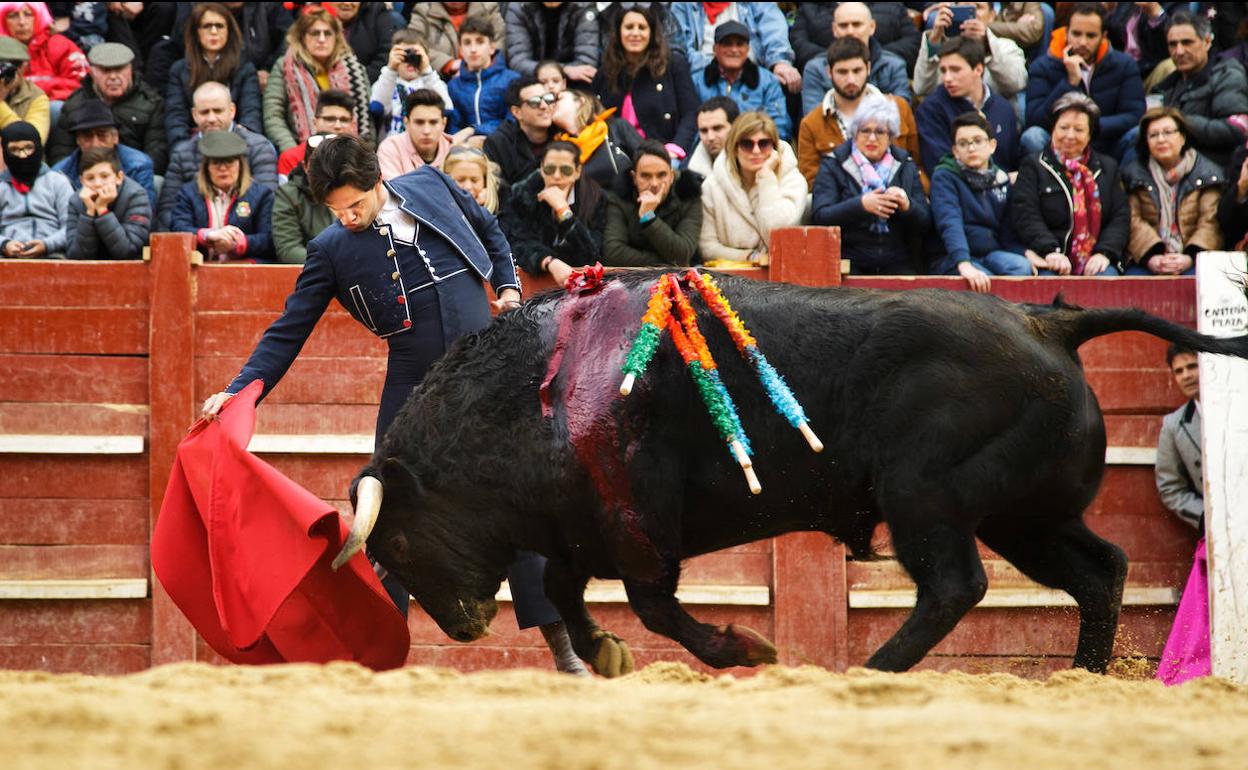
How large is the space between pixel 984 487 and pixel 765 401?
719mm

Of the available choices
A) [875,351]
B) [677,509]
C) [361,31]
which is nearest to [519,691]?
[677,509]

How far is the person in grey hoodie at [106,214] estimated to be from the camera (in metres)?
7.29

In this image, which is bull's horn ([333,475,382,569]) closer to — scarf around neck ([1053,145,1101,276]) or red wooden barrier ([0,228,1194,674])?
red wooden barrier ([0,228,1194,674])

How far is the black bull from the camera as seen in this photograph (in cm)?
Result: 464

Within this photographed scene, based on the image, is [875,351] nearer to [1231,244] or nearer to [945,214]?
[945,214]

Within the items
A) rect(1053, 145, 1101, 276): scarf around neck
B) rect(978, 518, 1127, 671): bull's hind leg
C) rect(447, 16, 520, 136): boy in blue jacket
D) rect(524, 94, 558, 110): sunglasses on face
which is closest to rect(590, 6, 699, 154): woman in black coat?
rect(447, 16, 520, 136): boy in blue jacket

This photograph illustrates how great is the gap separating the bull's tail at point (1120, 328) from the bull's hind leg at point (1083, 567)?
66cm

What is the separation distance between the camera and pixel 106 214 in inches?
288

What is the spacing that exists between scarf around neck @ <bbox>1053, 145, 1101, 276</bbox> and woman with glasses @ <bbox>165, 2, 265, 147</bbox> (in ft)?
14.4

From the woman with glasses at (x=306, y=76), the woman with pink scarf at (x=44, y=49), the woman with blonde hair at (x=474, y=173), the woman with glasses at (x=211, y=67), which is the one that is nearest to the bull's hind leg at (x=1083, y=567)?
the woman with blonde hair at (x=474, y=173)

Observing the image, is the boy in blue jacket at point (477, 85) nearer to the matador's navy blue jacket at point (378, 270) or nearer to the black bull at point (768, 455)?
the matador's navy blue jacket at point (378, 270)

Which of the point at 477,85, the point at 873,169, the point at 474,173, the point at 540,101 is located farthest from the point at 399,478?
the point at 477,85

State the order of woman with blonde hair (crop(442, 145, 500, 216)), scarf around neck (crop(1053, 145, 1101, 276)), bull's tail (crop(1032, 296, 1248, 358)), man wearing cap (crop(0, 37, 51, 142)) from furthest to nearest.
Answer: man wearing cap (crop(0, 37, 51, 142)), scarf around neck (crop(1053, 145, 1101, 276)), woman with blonde hair (crop(442, 145, 500, 216)), bull's tail (crop(1032, 296, 1248, 358))

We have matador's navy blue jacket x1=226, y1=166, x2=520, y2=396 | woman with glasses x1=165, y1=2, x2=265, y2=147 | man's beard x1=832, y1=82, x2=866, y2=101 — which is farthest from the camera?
woman with glasses x1=165, y1=2, x2=265, y2=147
